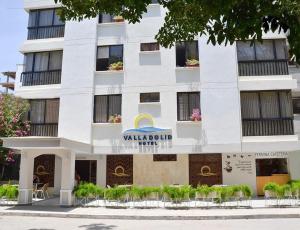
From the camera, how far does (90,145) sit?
21844mm

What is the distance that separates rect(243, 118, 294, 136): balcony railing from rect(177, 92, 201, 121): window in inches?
119

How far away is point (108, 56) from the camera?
2358cm

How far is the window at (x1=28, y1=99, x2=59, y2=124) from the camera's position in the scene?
78.0 ft

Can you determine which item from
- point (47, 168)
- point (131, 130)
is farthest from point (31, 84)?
point (131, 130)

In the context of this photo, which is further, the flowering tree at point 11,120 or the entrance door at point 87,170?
the entrance door at point 87,170

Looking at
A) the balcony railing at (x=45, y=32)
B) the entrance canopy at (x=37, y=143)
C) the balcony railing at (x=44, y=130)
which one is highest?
the balcony railing at (x=45, y=32)

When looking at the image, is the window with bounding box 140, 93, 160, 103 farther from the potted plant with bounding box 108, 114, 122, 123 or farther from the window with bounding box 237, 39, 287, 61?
the window with bounding box 237, 39, 287, 61

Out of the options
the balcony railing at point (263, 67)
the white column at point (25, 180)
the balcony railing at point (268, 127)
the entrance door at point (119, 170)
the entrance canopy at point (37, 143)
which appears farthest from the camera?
A: the entrance door at point (119, 170)

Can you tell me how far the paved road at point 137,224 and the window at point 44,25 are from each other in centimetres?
1352

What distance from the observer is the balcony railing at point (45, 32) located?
24.8 meters

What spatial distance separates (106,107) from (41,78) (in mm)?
5152

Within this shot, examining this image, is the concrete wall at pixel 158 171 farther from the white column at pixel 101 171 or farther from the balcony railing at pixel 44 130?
the balcony railing at pixel 44 130

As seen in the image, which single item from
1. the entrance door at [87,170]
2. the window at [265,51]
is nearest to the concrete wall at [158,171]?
the entrance door at [87,170]

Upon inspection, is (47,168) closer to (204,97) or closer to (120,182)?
(120,182)
